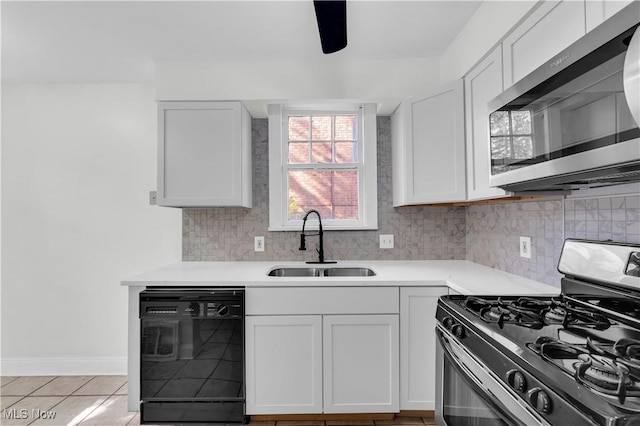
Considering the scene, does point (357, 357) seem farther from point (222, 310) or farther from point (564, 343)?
point (564, 343)

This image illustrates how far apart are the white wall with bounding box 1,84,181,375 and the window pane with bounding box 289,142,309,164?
1.02 meters

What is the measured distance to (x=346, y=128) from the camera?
2857 millimetres

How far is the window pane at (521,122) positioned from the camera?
1219mm

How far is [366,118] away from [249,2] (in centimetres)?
118

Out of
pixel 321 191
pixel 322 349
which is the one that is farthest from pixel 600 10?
pixel 321 191

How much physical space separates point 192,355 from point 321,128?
178cm

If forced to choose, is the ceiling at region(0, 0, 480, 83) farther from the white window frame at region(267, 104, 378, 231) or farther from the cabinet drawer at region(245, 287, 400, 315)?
the cabinet drawer at region(245, 287, 400, 315)

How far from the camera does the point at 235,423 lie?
6.79 feet

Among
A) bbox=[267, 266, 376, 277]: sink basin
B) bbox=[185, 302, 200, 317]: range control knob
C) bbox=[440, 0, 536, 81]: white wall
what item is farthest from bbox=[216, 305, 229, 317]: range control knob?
bbox=[440, 0, 536, 81]: white wall

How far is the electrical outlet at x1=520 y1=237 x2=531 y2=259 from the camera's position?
1958 mm

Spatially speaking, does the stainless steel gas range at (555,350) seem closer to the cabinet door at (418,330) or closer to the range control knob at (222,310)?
the cabinet door at (418,330)

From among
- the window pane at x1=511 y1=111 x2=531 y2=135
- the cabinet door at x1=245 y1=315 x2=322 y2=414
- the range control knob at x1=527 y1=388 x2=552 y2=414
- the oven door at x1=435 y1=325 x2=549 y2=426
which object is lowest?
the cabinet door at x1=245 y1=315 x2=322 y2=414

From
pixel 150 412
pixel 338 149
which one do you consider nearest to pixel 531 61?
pixel 338 149

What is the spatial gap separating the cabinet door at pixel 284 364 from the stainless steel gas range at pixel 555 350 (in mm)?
795
